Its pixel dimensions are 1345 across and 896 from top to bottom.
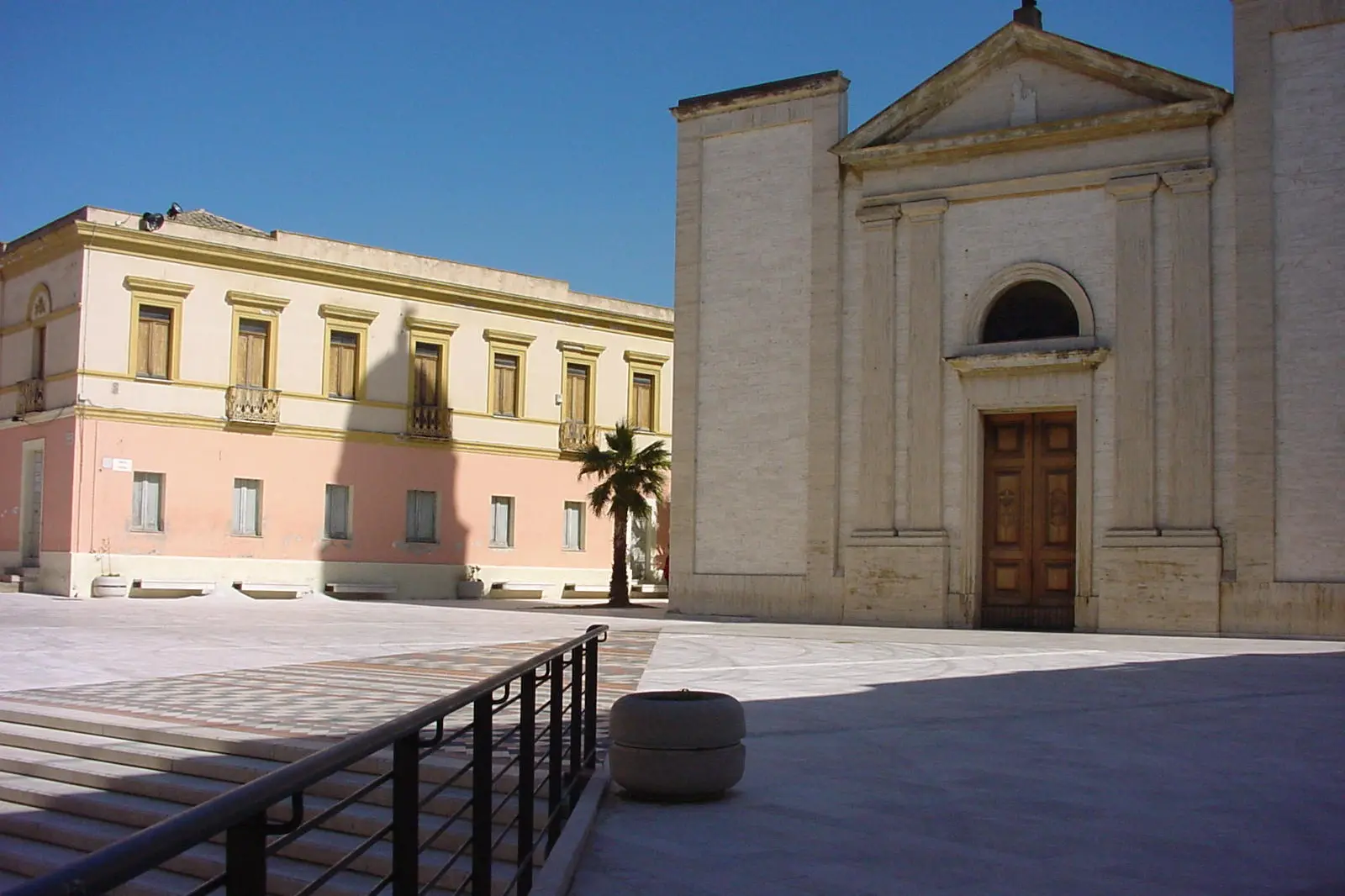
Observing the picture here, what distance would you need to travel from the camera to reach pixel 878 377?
79.4 ft

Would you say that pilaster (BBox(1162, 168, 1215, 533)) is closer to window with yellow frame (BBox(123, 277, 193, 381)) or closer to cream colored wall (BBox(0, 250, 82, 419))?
window with yellow frame (BBox(123, 277, 193, 381))

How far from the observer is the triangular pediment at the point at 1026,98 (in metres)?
22.3

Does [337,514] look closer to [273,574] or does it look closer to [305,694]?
[273,574]

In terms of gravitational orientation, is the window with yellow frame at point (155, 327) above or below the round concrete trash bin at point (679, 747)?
above

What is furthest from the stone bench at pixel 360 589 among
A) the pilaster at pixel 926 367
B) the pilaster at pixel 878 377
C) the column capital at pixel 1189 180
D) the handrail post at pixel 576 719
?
the handrail post at pixel 576 719

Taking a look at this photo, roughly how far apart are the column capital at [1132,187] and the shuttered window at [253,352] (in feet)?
62.7

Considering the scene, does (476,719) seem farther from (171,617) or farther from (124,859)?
(171,617)

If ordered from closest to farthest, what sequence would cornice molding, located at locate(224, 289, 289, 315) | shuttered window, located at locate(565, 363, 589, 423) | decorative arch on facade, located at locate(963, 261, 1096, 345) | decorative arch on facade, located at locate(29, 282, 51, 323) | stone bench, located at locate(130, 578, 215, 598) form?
1. decorative arch on facade, located at locate(963, 261, 1096, 345)
2. stone bench, located at locate(130, 578, 215, 598)
3. decorative arch on facade, located at locate(29, 282, 51, 323)
4. cornice molding, located at locate(224, 289, 289, 315)
5. shuttered window, located at locate(565, 363, 589, 423)

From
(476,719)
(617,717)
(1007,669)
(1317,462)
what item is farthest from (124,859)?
(1317,462)

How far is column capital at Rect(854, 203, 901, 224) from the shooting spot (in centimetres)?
2441

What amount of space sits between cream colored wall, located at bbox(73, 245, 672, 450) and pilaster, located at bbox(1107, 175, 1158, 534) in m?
18.1

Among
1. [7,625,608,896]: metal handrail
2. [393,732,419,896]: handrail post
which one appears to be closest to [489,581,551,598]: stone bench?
[7,625,608,896]: metal handrail

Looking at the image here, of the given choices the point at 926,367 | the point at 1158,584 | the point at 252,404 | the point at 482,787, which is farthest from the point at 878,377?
the point at 482,787

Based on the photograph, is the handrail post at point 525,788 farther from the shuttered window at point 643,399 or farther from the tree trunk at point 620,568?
the shuttered window at point 643,399
